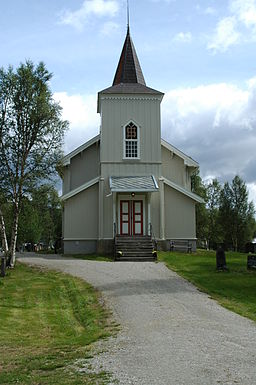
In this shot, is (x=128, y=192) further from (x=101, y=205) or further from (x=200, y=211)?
(x=200, y=211)

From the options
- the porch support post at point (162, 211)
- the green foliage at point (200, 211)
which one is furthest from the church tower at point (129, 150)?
the green foliage at point (200, 211)

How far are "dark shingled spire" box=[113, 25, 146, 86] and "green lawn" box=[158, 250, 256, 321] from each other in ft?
43.1

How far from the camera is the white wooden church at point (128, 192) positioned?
95.0ft

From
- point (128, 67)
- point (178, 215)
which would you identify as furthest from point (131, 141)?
point (128, 67)

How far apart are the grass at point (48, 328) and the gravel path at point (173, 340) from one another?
454mm

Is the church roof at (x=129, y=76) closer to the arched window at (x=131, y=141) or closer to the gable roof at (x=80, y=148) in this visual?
the arched window at (x=131, y=141)

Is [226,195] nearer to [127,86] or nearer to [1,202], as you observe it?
[127,86]

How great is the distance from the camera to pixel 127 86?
1224 inches

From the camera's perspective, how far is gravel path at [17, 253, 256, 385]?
21.2 feet

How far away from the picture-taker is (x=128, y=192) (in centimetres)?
2909

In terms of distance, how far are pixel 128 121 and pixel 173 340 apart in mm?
22883

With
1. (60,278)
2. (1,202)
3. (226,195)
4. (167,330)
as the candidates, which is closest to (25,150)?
(1,202)

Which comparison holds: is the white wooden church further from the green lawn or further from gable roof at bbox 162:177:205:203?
the green lawn

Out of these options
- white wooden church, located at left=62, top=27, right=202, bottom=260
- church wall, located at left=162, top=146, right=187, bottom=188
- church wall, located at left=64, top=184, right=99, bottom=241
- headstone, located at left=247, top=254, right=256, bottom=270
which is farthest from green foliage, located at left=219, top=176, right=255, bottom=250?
headstone, located at left=247, top=254, right=256, bottom=270
